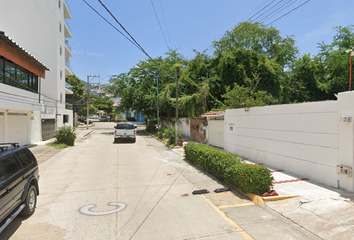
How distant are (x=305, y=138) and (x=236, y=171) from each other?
287 centimetres

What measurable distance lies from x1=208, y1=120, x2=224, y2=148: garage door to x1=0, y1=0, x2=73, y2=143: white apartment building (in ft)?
44.7

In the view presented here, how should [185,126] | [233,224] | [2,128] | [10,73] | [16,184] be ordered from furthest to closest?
1. [185,126]
2. [2,128]
3. [10,73]
4. [233,224]
5. [16,184]

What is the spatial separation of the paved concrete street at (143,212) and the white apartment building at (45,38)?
1395 cm

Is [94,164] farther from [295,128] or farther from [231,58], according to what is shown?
[231,58]

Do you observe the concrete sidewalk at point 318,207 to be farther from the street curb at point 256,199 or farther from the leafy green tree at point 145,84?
the leafy green tree at point 145,84

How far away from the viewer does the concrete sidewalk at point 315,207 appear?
13.4ft

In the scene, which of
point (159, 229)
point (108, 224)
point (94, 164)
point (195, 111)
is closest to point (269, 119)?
point (159, 229)

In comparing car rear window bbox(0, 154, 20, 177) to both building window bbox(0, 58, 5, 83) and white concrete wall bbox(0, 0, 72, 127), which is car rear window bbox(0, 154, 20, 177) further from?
white concrete wall bbox(0, 0, 72, 127)

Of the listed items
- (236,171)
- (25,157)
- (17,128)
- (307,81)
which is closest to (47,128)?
(17,128)

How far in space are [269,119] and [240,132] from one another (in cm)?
244

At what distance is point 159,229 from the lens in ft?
13.8

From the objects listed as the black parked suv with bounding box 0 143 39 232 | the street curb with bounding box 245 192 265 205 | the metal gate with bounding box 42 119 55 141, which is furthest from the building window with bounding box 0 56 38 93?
the street curb with bounding box 245 192 265 205

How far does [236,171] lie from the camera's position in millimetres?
6238

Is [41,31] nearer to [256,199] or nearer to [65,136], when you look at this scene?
[65,136]
